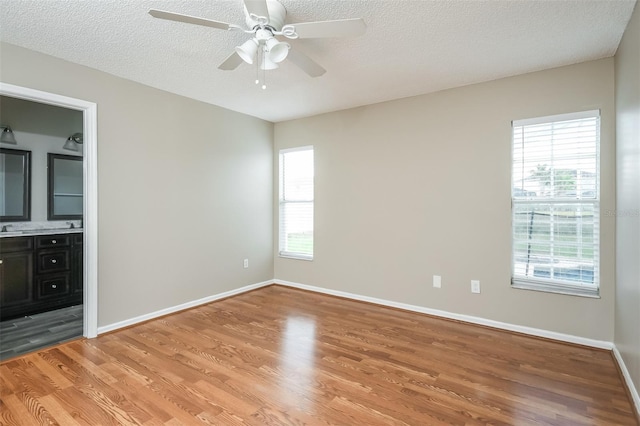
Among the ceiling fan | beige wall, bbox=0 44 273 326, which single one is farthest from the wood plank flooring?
the ceiling fan

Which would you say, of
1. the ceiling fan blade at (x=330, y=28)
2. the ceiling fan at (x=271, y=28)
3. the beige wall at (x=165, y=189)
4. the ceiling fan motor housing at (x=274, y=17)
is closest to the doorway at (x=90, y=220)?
the beige wall at (x=165, y=189)

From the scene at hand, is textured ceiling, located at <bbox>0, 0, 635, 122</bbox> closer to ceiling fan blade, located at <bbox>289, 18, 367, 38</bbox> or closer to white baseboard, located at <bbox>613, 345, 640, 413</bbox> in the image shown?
ceiling fan blade, located at <bbox>289, 18, 367, 38</bbox>

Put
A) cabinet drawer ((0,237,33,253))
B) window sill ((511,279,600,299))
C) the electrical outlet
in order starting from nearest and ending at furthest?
window sill ((511,279,600,299)) → cabinet drawer ((0,237,33,253)) → the electrical outlet

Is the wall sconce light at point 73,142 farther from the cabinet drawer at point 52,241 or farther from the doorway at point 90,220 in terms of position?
the doorway at point 90,220

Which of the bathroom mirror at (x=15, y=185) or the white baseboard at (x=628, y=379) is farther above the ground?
the bathroom mirror at (x=15, y=185)

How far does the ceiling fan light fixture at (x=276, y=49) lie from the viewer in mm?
2025

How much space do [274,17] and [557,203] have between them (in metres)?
2.92

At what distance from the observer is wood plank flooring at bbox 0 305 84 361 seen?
2934 millimetres

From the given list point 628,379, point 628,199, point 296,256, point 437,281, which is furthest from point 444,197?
point 296,256

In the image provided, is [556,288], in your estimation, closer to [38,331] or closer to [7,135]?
[38,331]

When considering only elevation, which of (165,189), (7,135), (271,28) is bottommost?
(165,189)

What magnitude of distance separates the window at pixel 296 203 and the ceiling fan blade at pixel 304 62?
231 centimetres

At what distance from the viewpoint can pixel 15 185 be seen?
13.1 feet

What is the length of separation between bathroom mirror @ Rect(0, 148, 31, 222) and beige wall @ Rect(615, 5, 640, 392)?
5.86 m
